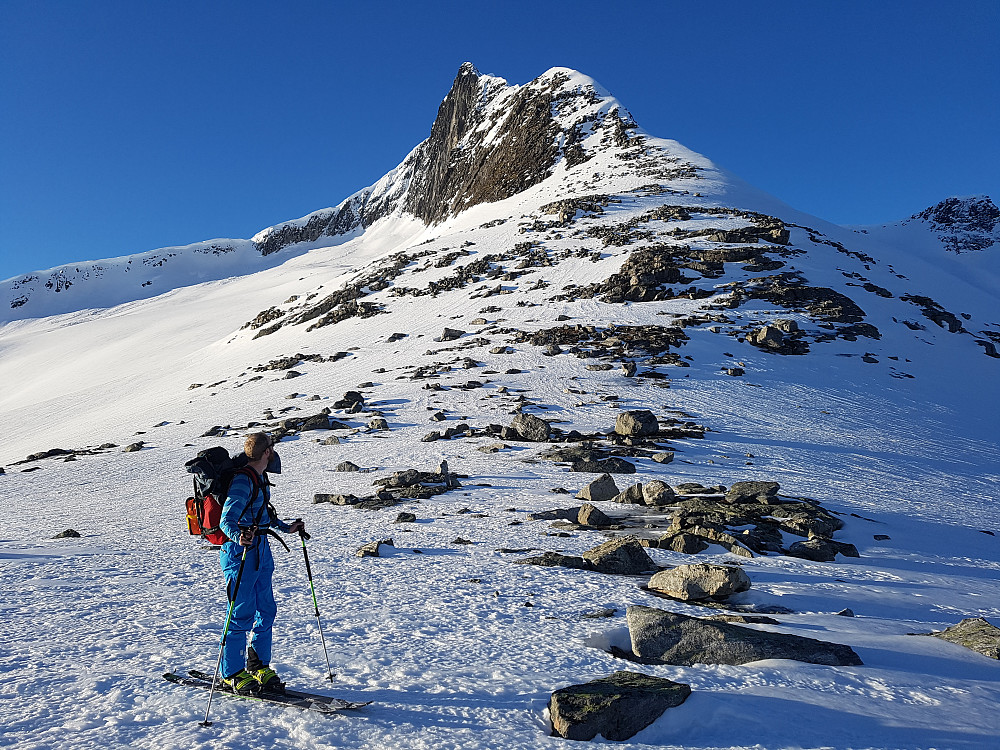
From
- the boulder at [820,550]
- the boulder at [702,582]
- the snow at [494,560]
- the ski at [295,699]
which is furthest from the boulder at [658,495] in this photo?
the ski at [295,699]

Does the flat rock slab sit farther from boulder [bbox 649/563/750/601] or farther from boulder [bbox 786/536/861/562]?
boulder [bbox 786/536/861/562]

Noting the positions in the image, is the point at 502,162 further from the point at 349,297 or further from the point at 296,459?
the point at 296,459

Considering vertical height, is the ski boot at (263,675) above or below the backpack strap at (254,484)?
below

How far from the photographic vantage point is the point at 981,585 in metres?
9.52

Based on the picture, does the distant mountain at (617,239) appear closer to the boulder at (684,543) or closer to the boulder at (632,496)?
the boulder at (632,496)

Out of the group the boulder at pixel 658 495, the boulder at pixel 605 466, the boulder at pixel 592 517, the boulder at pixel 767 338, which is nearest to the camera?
the boulder at pixel 592 517

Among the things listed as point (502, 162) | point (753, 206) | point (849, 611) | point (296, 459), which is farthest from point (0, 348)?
point (849, 611)

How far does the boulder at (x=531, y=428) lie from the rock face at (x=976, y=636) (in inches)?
504

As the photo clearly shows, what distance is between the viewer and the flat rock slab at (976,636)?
6230 millimetres

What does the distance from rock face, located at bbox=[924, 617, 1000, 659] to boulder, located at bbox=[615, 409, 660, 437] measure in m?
12.2

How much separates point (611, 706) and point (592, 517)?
6.80 m

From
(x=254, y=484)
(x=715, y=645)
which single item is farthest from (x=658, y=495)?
(x=254, y=484)

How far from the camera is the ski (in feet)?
16.0

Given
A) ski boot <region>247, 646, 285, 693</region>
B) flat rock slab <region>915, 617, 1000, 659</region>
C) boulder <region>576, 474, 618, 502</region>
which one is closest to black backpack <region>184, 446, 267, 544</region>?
ski boot <region>247, 646, 285, 693</region>
